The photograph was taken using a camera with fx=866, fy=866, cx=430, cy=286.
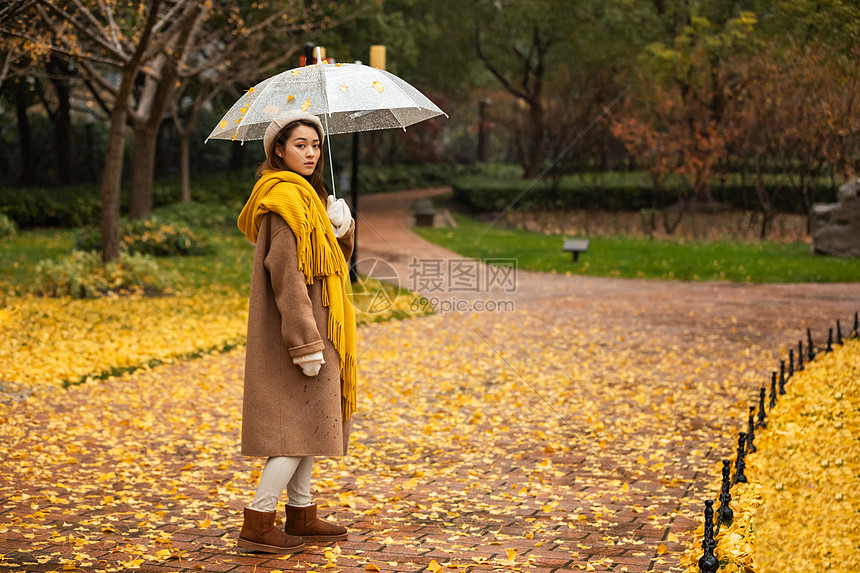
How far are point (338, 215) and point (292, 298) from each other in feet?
1.51

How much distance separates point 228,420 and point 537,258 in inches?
453

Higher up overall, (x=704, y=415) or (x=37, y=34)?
(x=37, y=34)

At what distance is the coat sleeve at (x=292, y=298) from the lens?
12.0 ft

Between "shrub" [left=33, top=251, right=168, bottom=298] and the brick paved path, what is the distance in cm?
379

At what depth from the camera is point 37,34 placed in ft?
39.9

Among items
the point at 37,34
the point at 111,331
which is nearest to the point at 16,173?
the point at 37,34

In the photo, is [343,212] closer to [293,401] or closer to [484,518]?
[293,401]

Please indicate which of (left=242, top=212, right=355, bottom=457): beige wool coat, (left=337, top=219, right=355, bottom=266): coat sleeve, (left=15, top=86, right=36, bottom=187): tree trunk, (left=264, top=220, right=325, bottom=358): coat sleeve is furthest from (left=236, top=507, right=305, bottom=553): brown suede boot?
(left=15, top=86, right=36, bottom=187): tree trunk

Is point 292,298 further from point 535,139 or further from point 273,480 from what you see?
point 535,139

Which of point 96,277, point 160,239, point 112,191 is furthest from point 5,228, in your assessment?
point 96,277

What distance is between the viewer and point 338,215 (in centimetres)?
389

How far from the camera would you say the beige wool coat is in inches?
146

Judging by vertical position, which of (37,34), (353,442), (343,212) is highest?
(37,34)

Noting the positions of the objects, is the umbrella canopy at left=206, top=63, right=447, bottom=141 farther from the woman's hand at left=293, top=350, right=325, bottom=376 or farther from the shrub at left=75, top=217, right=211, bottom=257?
the shrub at left=75, top=217, right=211, bottom=257
